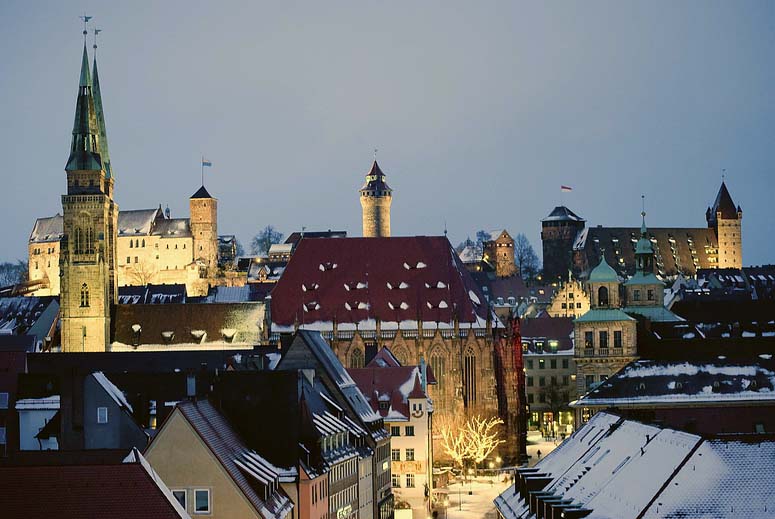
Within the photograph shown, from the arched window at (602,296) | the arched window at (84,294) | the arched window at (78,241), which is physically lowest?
the arched window at (602,296)

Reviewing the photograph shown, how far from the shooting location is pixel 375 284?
5492 inches

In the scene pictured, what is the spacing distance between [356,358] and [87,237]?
1138 inches

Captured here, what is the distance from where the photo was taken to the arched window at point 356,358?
5335 inches

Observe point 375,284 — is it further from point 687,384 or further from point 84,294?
point 687,384

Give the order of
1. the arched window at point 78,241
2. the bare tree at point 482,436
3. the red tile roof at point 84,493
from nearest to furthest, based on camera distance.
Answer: the red tile roof at point 84,493 → the bare tree at point 482,436 → the arched window at point 78,241

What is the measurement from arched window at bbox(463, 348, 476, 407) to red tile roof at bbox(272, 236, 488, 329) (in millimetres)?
3007

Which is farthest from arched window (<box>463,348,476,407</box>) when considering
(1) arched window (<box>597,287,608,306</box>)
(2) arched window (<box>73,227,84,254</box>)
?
(2) arched window (<box>73,227,84,254</box>)

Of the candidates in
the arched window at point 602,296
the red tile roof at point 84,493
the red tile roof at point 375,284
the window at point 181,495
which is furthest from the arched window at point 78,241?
the red tile roof at point 84,493

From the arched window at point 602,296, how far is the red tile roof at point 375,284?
9.38 meters

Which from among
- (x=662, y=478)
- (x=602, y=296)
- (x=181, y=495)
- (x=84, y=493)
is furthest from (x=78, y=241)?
(x=662, y=478)

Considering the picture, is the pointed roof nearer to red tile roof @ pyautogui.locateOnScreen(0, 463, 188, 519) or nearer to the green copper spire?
the green copper spire

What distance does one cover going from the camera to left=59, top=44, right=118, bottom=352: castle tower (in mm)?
145000

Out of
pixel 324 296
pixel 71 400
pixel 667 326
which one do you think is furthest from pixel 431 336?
pixel 71 400

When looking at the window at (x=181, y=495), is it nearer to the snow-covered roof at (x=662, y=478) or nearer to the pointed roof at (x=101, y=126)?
the snow-covered roof at (x=662, y=478)
